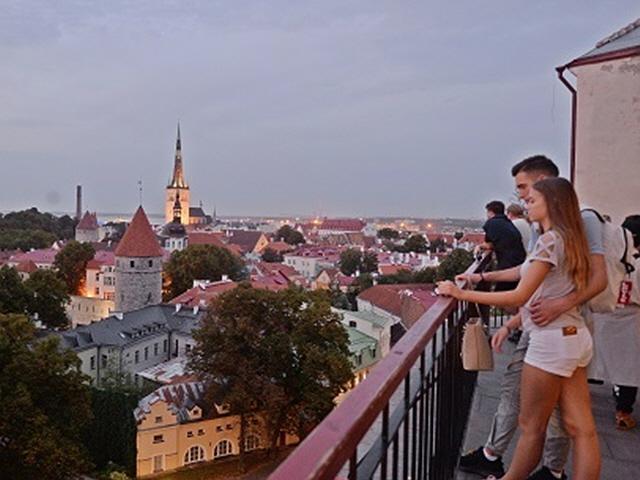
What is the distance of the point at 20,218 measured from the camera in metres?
97.7

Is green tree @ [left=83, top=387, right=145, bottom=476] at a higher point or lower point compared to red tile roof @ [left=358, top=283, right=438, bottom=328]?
lower

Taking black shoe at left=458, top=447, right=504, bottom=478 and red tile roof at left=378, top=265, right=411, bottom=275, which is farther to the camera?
red tile roof at left=378, top=265, right=411, bottom=275

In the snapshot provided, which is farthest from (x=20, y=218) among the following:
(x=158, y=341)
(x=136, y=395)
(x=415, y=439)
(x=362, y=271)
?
(x=415, y=439)

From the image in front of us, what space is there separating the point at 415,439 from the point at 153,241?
4214cm

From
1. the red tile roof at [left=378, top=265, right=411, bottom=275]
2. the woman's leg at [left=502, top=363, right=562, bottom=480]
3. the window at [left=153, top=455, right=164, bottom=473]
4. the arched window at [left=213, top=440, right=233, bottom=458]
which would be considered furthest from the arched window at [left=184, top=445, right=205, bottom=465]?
the red tile roof at [left=378, top=265, right=411, bottom=275]

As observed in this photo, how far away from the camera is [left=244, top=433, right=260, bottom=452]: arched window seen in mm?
23875

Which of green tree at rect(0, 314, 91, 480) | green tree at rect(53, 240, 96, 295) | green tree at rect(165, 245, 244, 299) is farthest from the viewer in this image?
green tree at rect(53, 240, 96, 295)

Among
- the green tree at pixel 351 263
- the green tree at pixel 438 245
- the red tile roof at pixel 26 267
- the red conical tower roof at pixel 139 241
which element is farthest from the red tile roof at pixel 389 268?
the red tile roof at pixel 26 267

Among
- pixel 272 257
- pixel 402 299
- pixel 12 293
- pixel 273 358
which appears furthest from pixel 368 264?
pixel 273 358

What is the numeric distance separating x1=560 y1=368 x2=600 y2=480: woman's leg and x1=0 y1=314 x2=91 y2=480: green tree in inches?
654

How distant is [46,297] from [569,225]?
41.0 m

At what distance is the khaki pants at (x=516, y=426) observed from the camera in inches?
112

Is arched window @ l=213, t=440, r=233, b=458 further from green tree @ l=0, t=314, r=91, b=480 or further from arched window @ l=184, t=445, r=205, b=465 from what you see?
green tree @ l=0, t=314, r=91, b=480

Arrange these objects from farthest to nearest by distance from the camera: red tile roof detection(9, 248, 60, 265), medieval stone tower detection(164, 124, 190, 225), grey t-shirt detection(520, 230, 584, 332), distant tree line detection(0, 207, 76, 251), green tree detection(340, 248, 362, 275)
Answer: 1. medieval stone tower detection(164, 124, 190, 225)
2. distant tree line detection(0, 207, 76, 251)
3. green tree detection(340, 248, 362, 275)
4. red tile roof detection(9, 248, 60, 265)
5. grey t-shirt detection(520, 230, 584, 332)
